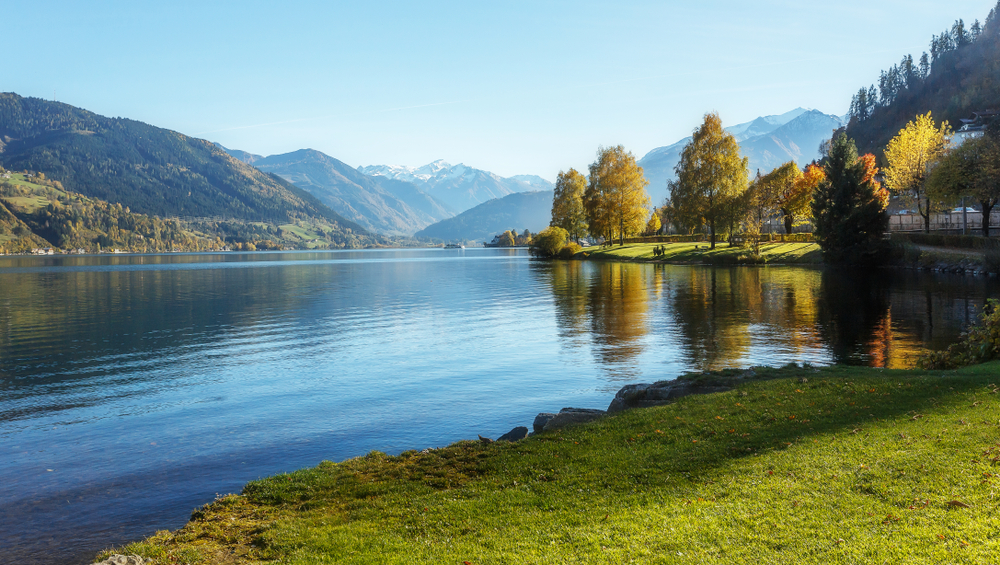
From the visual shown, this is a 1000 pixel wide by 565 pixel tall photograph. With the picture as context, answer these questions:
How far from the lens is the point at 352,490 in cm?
1277

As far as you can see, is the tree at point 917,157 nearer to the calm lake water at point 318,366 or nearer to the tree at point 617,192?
the calm lake water at point 318,366

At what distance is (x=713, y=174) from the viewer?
98750 millimetres

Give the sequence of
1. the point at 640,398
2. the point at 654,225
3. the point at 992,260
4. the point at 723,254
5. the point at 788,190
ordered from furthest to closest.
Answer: the point at 654,225 < the point at 788,190 < the point at 723,254 < the point at 992,260 < the point at 640,398

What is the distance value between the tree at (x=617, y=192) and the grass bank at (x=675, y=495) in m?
110

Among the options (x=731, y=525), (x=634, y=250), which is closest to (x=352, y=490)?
(x=731, y=525)

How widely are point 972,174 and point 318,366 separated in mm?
→ 81201

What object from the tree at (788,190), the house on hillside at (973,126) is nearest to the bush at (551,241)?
the tree at (788,190)

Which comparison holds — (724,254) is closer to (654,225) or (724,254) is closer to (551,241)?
(551,241)

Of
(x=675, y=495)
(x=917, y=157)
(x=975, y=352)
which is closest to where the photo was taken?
(x=675, y=495)

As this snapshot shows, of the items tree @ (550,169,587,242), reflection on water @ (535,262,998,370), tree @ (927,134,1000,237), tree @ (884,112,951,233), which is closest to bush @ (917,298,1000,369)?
reflection on water @ (535,262,998,370)

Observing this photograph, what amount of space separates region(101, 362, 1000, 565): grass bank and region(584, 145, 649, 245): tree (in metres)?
110

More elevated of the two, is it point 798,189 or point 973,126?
point 973,126

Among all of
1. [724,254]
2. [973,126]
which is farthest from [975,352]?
[973,126]

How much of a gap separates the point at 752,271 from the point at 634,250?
4128 centimetres
